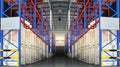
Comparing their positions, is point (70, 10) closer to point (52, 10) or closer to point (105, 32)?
point (52, 10)

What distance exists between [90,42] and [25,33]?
4.28 metres

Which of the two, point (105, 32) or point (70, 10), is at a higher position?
point (70, 10)

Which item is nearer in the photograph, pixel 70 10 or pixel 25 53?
pixel 25 53

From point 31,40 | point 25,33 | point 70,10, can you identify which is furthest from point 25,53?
point 70,10

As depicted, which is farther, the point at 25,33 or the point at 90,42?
the point at 90,42

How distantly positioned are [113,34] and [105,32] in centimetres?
98

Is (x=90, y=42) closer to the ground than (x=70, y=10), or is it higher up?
closer to the ground

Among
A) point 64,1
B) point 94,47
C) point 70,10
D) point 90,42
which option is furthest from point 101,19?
point 70,10

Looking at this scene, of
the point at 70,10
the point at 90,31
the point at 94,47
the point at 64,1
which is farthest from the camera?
the point at 70,10

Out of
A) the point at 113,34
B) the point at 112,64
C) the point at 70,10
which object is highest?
the point at 70,10

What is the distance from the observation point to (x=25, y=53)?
15.9 meters

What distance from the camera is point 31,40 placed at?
59.6 ft

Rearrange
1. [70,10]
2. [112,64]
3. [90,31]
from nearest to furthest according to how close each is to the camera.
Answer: [112,64]
[90,31]
[70,10]

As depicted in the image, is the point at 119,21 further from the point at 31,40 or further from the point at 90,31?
the point at 31,40
